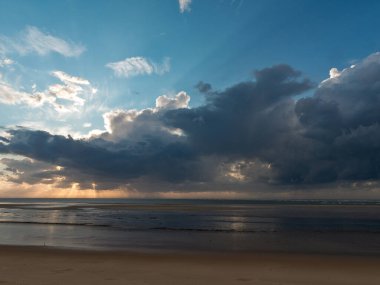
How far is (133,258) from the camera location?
2003cm

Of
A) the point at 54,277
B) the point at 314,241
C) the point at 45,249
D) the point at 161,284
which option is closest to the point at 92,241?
the point at 45,249

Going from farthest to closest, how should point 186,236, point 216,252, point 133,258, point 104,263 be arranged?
point 186,236 → point 216,252 → point 133,258 → point 104,263

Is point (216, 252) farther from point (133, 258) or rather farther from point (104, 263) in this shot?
point (104, 263)

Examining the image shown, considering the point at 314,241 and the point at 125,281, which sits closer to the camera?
the point at 125,281

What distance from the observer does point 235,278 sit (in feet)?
48.2

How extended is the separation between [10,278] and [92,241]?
14044 mm

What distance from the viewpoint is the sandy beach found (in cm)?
1428

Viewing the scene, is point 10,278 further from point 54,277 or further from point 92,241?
point 92,241

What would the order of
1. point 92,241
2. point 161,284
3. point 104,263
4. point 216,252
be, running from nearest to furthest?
1. point 161,284
2. point 104,263
3. point 216,252
4. point 92,241

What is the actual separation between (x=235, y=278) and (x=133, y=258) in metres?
7.68

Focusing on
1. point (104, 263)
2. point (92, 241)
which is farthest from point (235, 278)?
point (92, 241)

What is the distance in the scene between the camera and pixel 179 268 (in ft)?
56.0

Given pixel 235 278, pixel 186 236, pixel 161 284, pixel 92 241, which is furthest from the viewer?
pixel 186 236

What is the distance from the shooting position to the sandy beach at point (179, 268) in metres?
14.3
